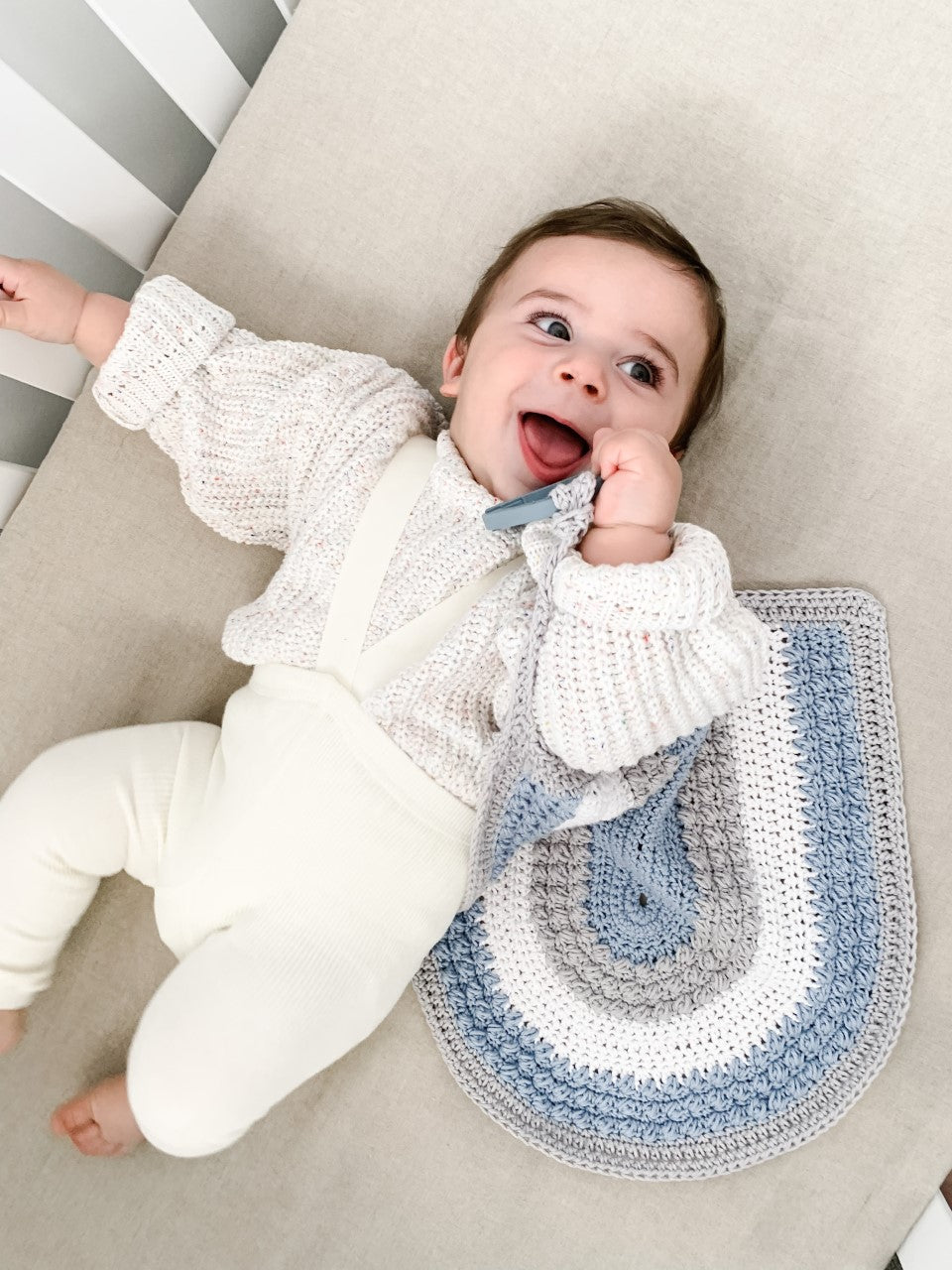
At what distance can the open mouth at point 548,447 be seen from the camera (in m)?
0.86

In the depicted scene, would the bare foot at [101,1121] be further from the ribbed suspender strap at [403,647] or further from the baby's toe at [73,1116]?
the ribbed suspender strap at [403,647]

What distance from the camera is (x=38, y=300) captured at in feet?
2.92

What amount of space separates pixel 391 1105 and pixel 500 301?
31.2 inches

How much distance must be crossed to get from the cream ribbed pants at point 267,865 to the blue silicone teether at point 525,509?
0.07 metres

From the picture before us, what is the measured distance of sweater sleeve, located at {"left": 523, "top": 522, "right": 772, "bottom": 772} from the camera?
75 cm

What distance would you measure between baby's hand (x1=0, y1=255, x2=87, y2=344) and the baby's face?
38cm

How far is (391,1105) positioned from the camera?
99cm

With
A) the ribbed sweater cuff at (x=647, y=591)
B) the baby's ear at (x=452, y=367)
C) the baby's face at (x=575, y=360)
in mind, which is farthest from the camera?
the baby's ear at (x=452, y=367)

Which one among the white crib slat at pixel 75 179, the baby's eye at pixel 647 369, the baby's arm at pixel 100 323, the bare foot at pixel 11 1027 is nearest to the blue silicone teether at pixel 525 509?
the baby's eye at pixel 647 369

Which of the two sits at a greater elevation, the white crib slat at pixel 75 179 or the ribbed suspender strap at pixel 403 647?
the white crib slat at pixel 75 179

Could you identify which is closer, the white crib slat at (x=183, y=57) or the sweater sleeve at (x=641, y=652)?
the sweater sleeve at (x=641, y=652)

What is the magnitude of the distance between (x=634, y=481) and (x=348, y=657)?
297mm

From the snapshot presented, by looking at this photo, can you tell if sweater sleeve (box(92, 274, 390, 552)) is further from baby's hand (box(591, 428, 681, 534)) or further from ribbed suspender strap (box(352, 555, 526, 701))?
baby's hand (box(591, 428, 681, 534))

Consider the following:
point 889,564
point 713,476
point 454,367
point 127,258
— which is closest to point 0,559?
point 127,258
